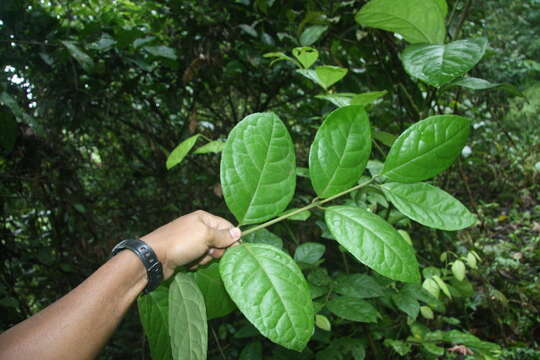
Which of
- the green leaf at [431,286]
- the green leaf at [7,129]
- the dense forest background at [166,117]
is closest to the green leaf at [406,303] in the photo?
the green leaf at [431,286]

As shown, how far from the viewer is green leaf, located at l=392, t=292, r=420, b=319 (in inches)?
37.4

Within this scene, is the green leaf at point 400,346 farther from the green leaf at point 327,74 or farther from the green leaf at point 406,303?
the green leaf at point 327,74

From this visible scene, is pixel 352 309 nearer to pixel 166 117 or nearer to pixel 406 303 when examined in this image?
pixel 406 303

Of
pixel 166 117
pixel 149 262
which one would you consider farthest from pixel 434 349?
pixel 166 117

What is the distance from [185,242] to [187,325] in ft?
0.48

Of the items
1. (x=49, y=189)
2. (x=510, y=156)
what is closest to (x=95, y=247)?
(x=49, y=189)

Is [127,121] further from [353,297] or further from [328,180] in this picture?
[328,180]

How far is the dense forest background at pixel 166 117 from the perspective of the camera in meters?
1.18

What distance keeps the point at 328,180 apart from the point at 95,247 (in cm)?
148

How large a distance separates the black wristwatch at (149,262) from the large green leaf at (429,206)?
1.08ft

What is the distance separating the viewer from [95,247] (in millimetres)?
1643

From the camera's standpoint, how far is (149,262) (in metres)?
0.52

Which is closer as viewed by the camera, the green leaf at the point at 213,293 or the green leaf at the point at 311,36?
the green leaf at the point at 213,293

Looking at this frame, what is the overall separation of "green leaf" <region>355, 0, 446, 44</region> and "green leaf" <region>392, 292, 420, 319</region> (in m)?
0.64
